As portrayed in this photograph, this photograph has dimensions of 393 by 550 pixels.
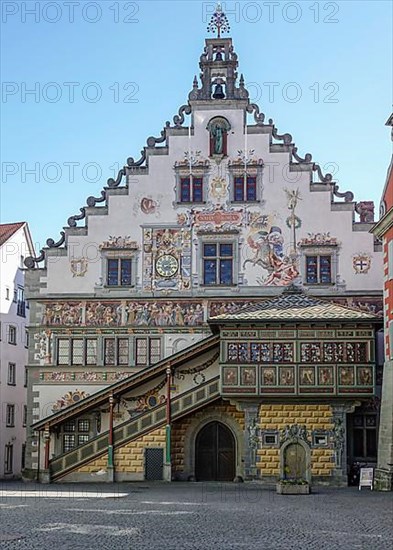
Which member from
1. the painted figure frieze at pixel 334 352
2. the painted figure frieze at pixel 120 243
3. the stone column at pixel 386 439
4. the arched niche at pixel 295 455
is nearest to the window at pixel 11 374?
the painted figure frieze at pixel 120 243

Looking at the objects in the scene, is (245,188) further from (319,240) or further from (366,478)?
(366,478)

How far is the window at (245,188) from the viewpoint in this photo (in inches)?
1442

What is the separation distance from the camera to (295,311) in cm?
3253

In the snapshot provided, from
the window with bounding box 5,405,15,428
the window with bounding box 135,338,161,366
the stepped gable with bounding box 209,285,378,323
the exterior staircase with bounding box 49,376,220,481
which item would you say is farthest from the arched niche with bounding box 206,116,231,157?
the window with bounding box 5,405,15,428

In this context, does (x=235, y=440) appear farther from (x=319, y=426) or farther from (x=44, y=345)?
(x=44, y=345)

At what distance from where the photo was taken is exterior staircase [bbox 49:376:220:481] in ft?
109

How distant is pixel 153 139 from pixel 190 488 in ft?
45.7

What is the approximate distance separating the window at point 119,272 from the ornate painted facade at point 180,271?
5 cm

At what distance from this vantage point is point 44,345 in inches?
1433

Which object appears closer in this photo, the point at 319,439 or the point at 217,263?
the point at 319,439

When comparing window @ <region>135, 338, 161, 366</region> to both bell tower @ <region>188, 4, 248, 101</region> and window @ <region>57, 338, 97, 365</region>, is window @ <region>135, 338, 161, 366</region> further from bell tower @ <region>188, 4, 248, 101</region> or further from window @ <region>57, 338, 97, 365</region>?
bell tower @ <region>188, 4, 248, 101</region>

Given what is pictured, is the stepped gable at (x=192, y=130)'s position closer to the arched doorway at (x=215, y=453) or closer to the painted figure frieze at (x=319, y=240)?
the painted figure frieze at (x=319, y=240)

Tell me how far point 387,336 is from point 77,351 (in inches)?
470

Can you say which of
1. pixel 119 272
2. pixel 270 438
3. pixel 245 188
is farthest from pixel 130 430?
pixel 245 188
